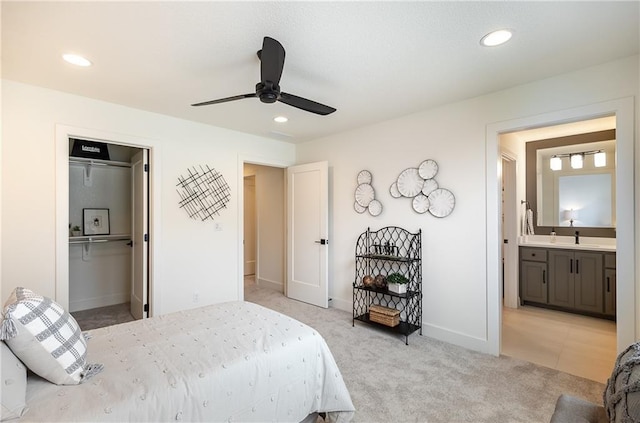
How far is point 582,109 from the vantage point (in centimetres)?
239

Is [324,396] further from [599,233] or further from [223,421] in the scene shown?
[599,233]

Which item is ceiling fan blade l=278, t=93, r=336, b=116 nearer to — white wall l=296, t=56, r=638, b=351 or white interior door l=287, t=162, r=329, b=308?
white wall l=296, t=56, r=638, b=351

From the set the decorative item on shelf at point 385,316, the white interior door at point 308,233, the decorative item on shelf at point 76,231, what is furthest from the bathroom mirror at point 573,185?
the decorative item on shelf at point 76,231

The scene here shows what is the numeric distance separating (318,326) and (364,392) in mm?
1350

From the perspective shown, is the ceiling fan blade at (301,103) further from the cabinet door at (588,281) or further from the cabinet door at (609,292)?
the cabinet door at (609,292)

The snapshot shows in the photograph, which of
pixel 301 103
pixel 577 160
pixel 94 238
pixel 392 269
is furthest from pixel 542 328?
pixel 94 238

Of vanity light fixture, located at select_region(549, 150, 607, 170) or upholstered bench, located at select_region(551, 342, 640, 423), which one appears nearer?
upholstered bench, located at select_region(551, 342, 640, 423)

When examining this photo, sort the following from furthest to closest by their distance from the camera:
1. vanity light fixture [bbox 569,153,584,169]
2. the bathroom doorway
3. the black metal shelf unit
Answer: vanity light fixture [bbox 569,153,584,169]
the black metal shelf unit
the bathroom doorway

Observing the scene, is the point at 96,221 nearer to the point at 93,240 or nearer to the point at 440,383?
the point at 93,240

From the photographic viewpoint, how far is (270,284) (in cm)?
550

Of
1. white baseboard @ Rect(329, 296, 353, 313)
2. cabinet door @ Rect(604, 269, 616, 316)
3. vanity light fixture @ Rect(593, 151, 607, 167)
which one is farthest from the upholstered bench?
vanity light fixture @ Rect(593, 151, 607, 167)

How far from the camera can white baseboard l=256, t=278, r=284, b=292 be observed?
5.29 metres

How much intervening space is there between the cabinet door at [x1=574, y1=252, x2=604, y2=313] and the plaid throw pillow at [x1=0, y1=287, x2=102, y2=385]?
196 inches

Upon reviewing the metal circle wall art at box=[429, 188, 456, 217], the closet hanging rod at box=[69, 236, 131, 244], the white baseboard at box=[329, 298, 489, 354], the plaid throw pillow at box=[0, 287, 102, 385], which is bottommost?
the white baseboard at box=[329, 298, 489, 354]
